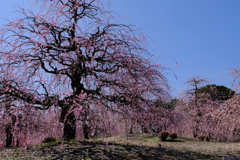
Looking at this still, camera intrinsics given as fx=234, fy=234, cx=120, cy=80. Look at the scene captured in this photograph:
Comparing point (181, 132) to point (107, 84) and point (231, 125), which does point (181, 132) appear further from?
point (107, 84)

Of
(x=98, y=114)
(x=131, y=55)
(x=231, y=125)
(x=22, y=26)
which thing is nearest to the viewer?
(x=98, y=114)

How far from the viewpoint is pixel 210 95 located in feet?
76.9

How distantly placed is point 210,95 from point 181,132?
4.84m

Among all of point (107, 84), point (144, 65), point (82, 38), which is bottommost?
point (107, 84)

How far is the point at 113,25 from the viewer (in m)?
8.23

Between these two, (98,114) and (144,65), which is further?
(144,65)

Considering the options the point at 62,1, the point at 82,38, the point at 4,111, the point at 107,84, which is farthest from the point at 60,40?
the point at 4,111

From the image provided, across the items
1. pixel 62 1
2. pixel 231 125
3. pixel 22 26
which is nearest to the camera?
pixel 22 26

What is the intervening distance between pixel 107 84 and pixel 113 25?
6.96 ft

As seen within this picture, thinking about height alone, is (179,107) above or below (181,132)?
above

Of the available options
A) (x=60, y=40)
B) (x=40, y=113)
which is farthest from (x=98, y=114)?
(x=60, y=40)

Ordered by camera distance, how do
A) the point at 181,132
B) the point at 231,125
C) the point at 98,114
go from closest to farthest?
1. the point at 98,114
2. the point at 231,125
3. the point at 181,132

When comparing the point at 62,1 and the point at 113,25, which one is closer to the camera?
the point at 113,25

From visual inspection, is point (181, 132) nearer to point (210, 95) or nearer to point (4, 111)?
point (210, 95)
